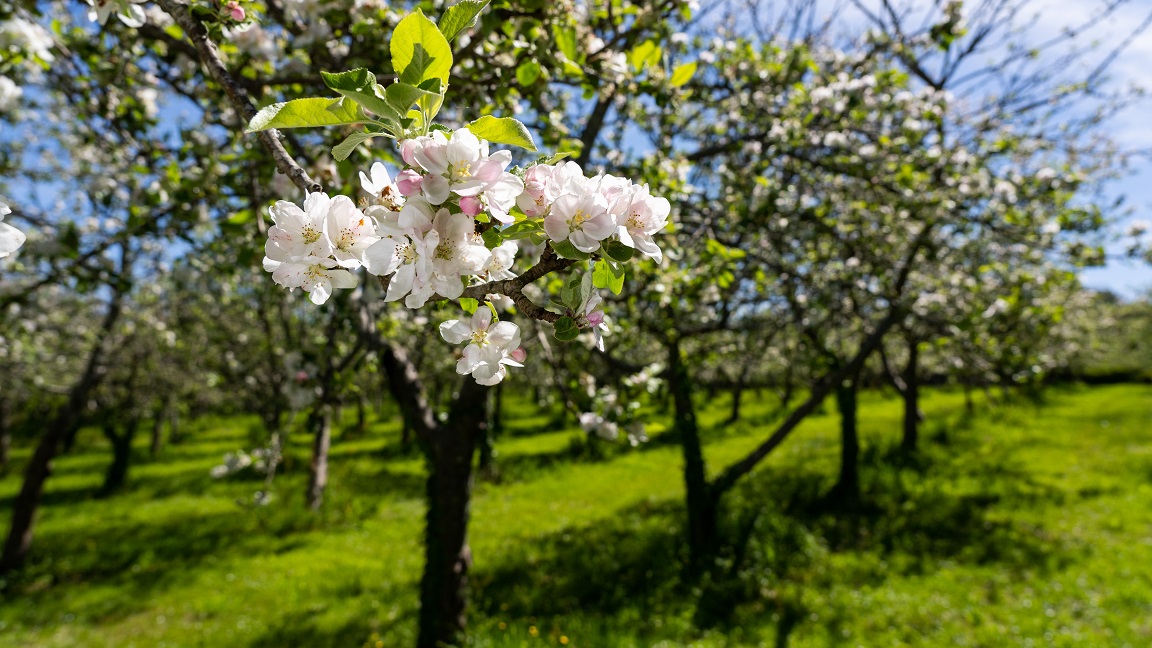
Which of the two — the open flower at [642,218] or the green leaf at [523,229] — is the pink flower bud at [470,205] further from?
the open flower at [642,218]

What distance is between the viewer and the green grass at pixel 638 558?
592 cm

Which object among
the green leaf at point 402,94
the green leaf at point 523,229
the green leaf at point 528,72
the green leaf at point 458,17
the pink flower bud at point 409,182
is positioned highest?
the green leaf at point 528,72

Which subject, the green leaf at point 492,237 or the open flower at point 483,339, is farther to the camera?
the open flower at point 483,339

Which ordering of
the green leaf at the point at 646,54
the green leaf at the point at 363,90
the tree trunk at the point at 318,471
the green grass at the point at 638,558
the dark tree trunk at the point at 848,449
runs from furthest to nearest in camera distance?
the tree trunk at the point at 318,471 → the dark tree trunk at the point at 848,449 → the green grass at the point at 638,558 → the green leaf at the point at 646,54 → the green leaf at the point at 363,90

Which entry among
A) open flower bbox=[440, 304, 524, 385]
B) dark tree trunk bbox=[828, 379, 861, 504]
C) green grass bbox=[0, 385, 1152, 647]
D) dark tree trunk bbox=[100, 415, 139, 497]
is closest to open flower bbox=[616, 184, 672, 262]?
open flower bbox=[440, 304, 524, 385]

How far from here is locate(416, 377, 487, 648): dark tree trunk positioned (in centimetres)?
461

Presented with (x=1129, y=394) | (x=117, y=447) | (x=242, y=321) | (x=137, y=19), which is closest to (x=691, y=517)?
(x=137, y=19)

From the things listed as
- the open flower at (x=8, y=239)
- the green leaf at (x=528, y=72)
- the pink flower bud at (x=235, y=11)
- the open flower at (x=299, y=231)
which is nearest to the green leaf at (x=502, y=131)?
the open flower at (x=299, y=231)

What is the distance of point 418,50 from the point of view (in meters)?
0.87

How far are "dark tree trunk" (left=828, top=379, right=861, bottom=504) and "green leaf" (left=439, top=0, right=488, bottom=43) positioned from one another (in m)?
8.83

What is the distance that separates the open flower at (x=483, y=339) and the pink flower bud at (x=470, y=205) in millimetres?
208

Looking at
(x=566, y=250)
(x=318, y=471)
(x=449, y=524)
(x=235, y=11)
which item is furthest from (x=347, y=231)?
(x=318, y=471)

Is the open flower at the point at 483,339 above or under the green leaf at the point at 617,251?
under

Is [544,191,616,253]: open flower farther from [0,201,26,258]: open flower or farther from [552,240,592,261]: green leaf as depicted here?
[0,201,26,258]: open flower
